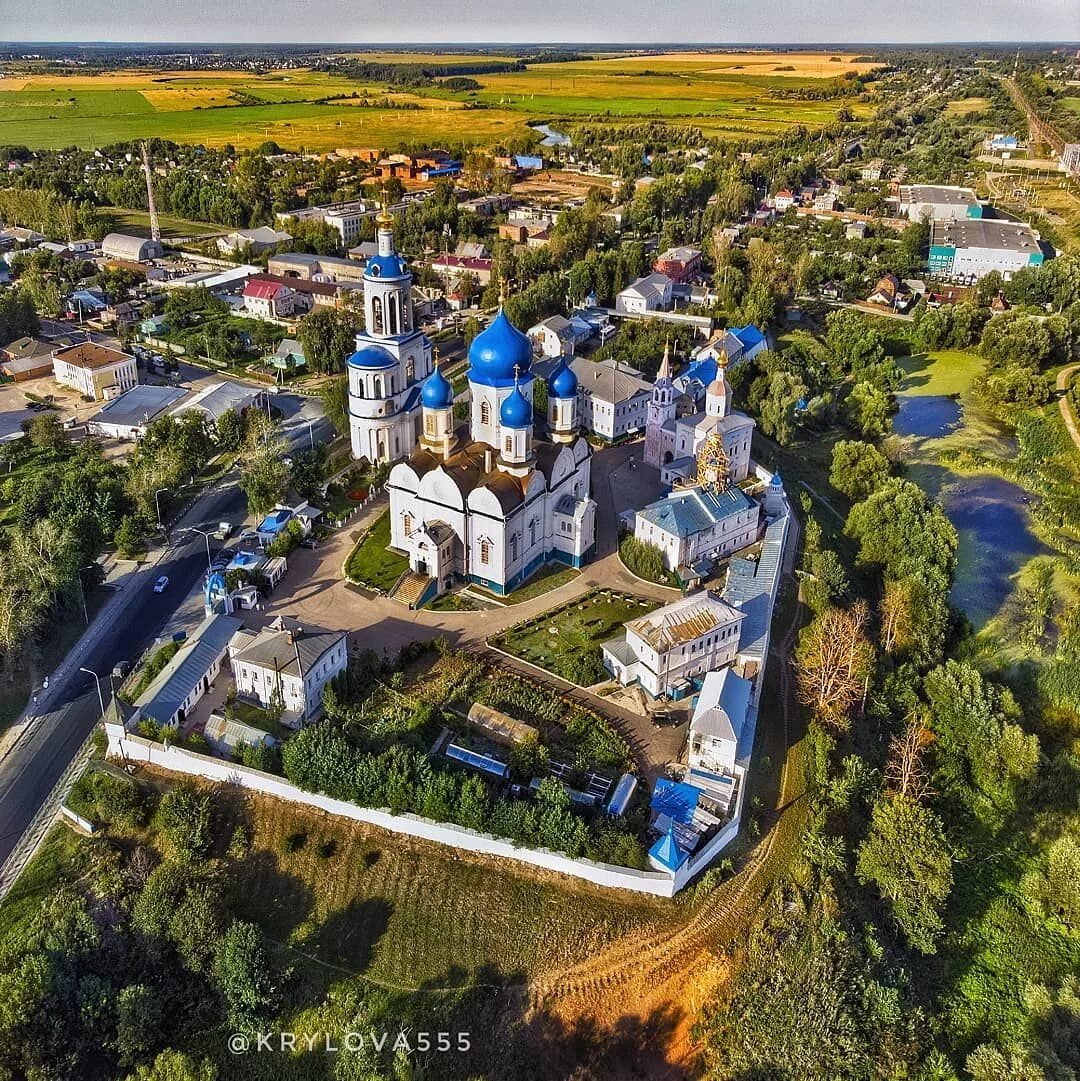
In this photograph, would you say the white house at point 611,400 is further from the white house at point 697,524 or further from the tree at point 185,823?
the tree at point 185,823

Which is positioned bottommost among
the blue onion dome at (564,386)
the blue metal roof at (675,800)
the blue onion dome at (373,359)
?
the blue metal roof at (675,800)

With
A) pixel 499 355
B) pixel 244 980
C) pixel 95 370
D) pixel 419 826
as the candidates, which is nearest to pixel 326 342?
pixel 95 370

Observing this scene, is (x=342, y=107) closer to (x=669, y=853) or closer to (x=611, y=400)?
(x=611, y=400)

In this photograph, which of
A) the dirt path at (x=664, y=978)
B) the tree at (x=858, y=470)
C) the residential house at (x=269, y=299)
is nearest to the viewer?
the dirt path at (x=664, y=978)

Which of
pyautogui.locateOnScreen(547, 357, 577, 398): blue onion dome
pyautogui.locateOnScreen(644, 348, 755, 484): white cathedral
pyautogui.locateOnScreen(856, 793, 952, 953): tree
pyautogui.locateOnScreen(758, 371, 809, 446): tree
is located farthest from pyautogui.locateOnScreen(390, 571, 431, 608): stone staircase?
pyautogui.locateOnScreen(758, 371, 809, 446): tree

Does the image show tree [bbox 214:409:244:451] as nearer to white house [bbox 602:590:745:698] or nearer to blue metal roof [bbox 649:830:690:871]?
white house [bbox 602:590:745:698]

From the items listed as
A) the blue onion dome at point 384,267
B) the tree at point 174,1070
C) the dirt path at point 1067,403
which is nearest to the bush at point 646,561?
Answer: the blue onion dome at point 384,267
